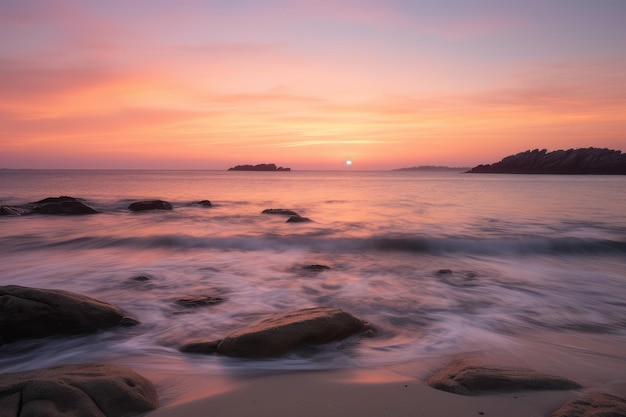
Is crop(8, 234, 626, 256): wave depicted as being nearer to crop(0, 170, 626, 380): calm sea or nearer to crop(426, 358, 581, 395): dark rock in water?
crop(0, 170, 626, 380): calm sea

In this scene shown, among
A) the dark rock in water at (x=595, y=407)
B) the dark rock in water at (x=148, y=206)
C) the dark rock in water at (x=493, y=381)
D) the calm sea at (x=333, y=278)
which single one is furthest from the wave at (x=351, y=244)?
the dark rock in water at (x=595, y=407)

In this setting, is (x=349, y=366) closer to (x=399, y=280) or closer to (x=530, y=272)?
(x=399, y=280)

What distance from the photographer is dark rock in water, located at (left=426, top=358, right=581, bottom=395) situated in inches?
134

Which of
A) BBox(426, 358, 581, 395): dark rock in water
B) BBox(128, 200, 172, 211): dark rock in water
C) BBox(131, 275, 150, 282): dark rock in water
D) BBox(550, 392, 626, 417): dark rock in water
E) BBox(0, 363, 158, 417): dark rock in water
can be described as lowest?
BBox(131, 275, 150, 282): dark rock in water

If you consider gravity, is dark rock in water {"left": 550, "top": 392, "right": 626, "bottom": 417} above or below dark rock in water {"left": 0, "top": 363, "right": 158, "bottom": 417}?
below

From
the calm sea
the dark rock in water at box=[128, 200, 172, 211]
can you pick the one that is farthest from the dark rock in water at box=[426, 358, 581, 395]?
the dark rock in water at box=[128, 200, 172, 211]

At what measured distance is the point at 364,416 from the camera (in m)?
2.99

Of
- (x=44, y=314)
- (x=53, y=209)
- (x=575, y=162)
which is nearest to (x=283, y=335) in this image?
(x=44, y=314)

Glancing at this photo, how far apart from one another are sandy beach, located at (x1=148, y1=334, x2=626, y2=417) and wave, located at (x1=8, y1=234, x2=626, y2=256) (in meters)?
8.11

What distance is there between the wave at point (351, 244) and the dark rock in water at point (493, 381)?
8.71 m

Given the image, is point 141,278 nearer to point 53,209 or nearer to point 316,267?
point 316,267

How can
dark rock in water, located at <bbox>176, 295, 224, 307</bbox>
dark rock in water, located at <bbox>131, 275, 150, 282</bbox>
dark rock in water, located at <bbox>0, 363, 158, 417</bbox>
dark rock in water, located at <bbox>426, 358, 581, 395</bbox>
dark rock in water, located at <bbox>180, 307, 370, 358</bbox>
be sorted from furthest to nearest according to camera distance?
dark rock in water, located at <bbox>131, 275, 150, 282</bbox> < dark rock in water, located at <bbox>176, 295, 224, 307</bbox> < dark rock in water, located at <bbox>180, 307, 370, 358</bbox> < dark rock in water, located at <bbox>426, 358, 581, 395</bbox> < dark rock in water, located at <bbox>0, 363, 158, 417</bbox>

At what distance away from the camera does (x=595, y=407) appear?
9.84 ft

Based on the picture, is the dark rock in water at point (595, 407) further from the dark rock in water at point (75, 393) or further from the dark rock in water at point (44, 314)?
the dark rock in water at point (44, 314)
